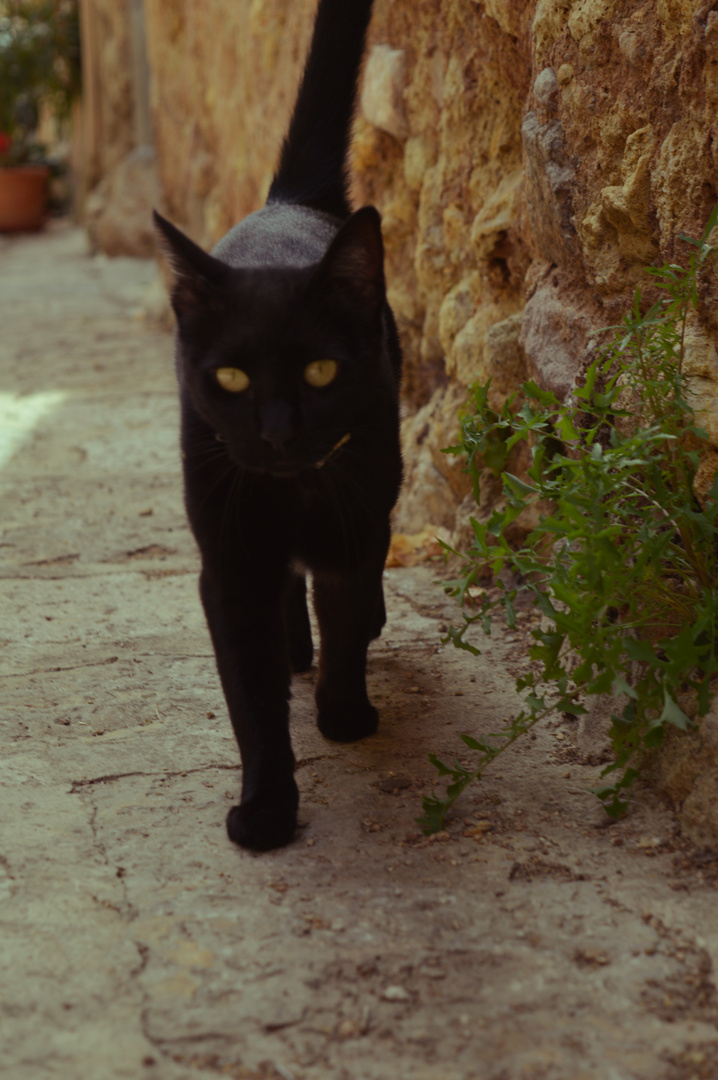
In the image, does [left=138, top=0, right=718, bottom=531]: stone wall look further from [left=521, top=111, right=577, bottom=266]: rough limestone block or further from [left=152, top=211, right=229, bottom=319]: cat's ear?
[left=152, top=211, right=229, bottom=319]: cat's ear

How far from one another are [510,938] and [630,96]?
1.30 m

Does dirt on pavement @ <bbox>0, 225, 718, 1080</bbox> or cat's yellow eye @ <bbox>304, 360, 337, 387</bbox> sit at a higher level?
cat's yellow eye @ <bbox>304, 360, 337, 387</bbox>

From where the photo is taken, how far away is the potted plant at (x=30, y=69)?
9.36 m

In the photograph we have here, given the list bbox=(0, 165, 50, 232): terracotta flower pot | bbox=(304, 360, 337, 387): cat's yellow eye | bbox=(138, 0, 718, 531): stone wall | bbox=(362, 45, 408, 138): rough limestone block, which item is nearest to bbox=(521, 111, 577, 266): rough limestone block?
bbox=(138, 0, 718, 531): stone wall

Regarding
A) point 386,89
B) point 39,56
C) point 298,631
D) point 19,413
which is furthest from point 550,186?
point 39,56

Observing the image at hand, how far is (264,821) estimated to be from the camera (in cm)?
148

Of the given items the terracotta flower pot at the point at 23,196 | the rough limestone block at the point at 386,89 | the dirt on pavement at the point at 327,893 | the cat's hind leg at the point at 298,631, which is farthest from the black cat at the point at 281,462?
the terracotta flower pot at the point at 23,196

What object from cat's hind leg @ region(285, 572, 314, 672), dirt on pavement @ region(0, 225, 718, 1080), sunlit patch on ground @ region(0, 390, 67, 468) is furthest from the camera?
sunlit patch on ground @ region(0, 390, 67, 468)

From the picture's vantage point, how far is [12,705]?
76.2 inches

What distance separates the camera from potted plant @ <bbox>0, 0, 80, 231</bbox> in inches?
368

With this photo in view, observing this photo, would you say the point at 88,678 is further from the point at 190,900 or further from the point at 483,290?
the point at 483,290

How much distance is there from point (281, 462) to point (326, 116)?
→ 46.8 inches

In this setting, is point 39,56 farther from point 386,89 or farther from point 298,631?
point 298,631

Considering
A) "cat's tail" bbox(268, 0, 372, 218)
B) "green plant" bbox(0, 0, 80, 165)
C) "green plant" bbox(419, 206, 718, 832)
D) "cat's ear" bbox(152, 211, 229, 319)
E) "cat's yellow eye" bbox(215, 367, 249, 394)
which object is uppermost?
"green plant" bbox(0, 0, 80, 165)
